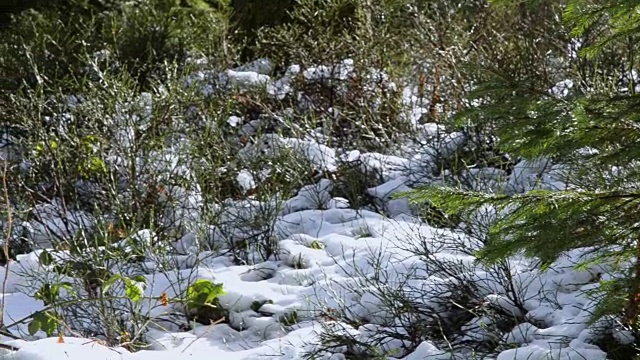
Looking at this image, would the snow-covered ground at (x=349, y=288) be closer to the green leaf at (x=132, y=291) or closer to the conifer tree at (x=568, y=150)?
the green leaf at (x=132, y=291)

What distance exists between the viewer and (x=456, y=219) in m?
4.57

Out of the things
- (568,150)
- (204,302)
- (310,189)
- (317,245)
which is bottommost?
(204,302)

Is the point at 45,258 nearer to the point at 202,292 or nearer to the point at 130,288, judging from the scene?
the point at 130,288

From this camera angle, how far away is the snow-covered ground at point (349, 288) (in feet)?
11.2

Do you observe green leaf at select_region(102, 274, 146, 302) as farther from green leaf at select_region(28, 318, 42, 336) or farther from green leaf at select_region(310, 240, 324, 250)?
green leaf at select_region(310, 240, 324, 250)

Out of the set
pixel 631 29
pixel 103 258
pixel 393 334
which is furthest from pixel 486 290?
pixel 103 258

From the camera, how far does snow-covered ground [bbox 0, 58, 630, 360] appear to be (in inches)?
135

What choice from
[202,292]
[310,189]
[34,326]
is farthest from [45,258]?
[310,189]

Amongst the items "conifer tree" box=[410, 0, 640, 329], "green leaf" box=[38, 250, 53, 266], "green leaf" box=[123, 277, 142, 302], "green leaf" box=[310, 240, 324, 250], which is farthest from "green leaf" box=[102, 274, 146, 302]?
"conifer tree" box=[410, 0, 640, 329]

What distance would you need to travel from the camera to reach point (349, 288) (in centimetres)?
389

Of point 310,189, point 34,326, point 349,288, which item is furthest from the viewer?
point 310,189

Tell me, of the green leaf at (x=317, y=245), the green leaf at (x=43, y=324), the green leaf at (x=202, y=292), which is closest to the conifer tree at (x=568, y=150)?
the green leaf at (x=202, y=292)

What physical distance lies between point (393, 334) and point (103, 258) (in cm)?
150

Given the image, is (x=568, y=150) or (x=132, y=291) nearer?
(x=568, y=150)
